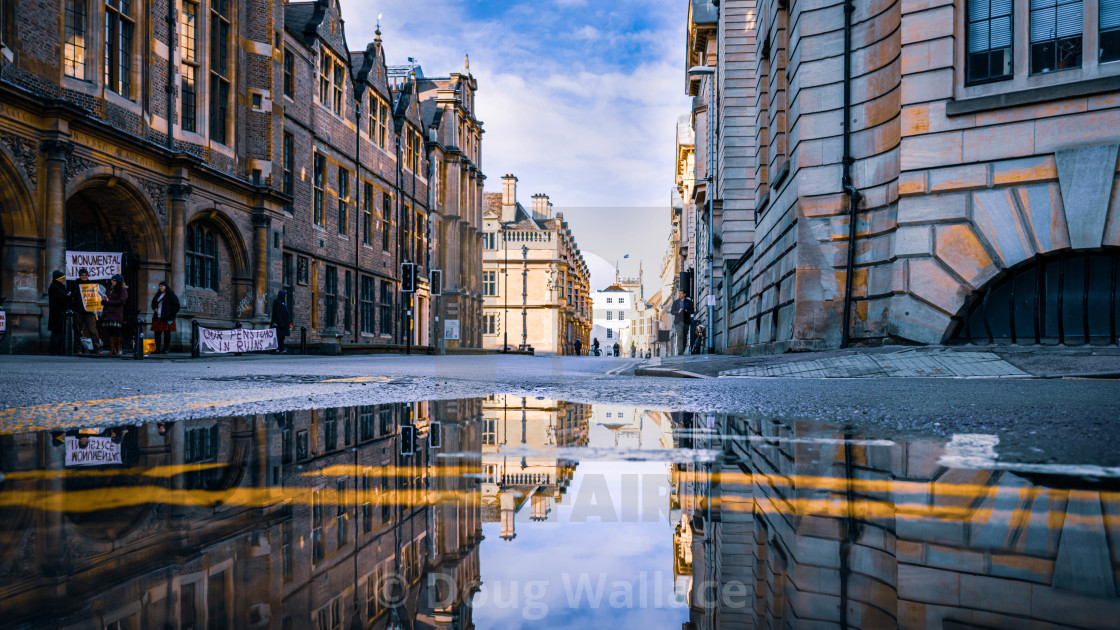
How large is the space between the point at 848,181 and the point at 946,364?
4.38m

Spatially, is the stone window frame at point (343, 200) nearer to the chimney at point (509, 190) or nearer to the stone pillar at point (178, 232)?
the stone pillar at point (178, 232)

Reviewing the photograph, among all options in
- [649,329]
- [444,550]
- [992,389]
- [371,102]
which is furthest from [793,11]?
[649,329]

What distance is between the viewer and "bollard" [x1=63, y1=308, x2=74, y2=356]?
14.7m

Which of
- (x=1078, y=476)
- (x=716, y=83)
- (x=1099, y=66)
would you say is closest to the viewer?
(x=1078, y=476)

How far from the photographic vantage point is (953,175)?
9.30m

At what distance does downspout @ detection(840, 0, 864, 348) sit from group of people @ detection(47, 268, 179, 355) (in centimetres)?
1341

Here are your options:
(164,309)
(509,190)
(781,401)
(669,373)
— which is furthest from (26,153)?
(509,190)

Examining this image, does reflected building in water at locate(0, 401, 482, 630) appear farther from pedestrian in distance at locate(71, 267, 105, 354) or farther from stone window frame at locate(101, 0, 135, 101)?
stone window frame at locate(101, 0, 135, 101)

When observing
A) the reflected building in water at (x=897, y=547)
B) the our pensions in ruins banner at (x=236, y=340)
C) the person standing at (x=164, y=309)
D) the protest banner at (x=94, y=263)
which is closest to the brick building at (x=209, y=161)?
the protest banner at (x=94, y=263)

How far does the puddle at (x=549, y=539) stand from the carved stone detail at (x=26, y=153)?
14557 mm

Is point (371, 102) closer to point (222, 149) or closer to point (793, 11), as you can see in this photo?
point (222, 149)

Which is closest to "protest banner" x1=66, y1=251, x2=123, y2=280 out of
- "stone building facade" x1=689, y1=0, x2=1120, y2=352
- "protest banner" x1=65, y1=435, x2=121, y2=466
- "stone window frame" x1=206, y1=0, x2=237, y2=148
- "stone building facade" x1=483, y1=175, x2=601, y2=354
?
"stone window frame" x1=206, y1=0, x2=237, y2=148

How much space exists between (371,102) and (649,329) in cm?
8831

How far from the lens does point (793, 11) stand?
12.5 metres
